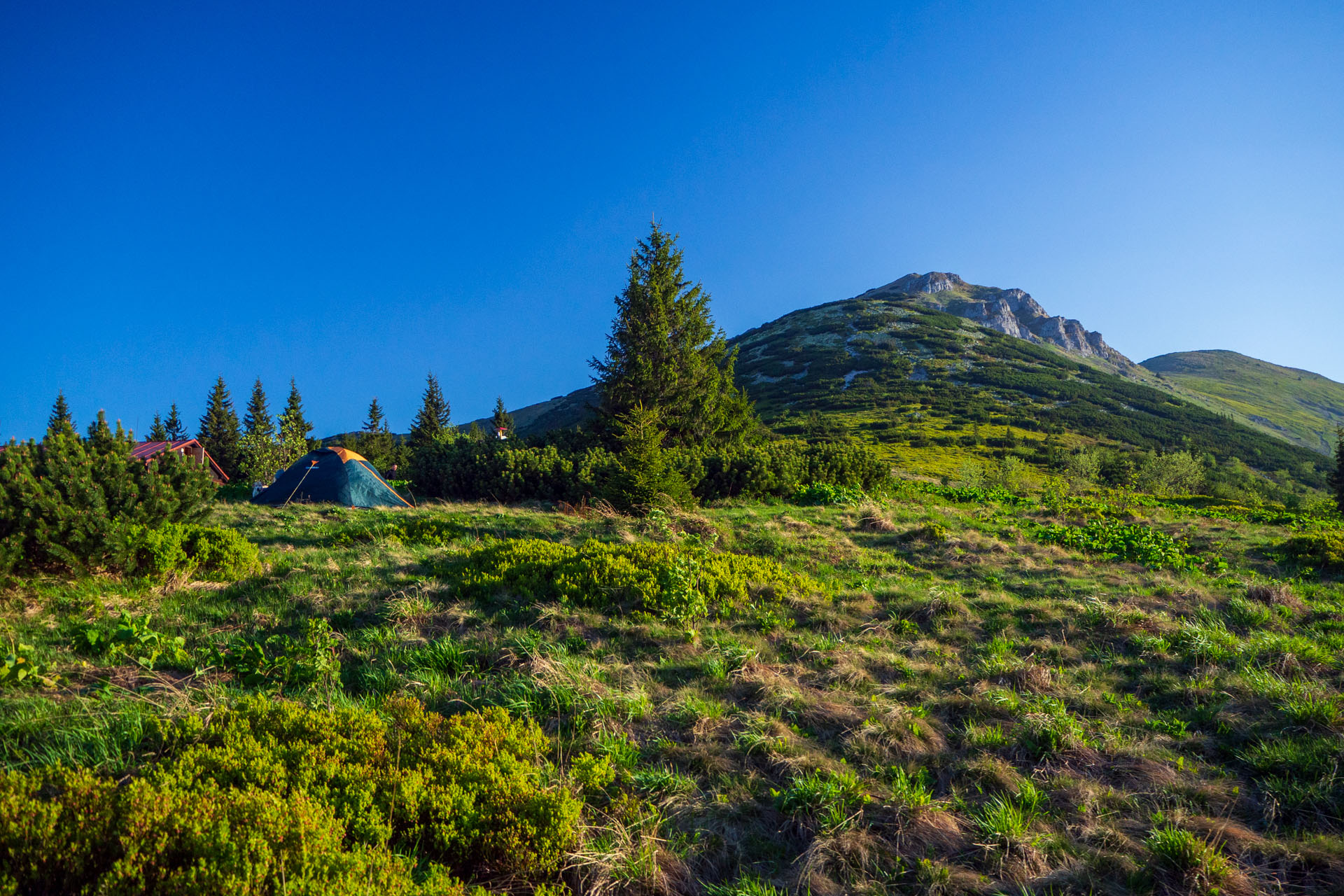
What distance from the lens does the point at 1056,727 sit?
182 inches

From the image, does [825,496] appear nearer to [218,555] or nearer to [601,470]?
[601,470]

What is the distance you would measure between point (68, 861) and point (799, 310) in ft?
650

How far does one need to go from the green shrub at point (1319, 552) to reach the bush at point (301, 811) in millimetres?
14775

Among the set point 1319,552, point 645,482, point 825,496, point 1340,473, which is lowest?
point 1340,473

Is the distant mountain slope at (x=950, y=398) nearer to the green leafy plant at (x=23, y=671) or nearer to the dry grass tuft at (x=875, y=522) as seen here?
the dry grass tuft at (x=875, y=522)

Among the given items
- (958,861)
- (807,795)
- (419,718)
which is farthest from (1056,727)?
(419,718)

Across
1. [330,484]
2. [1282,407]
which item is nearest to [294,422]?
[330,484]

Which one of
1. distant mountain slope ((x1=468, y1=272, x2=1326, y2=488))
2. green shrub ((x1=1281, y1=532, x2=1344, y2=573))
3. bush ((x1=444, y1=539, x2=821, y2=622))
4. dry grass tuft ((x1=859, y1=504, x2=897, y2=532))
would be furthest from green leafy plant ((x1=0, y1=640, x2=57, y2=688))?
distant mountain slope ((x1=468, y1=272, x2=1326, y2=488))

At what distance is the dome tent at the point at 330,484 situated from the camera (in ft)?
62.3

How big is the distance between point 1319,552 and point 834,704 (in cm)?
1269

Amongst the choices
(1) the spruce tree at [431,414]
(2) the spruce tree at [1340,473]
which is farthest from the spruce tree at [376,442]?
(2) the spruce tree at [1340,473]

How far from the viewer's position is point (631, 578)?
7895 mm

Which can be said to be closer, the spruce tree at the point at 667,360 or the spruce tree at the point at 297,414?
the spruce tree at the point at 667,360

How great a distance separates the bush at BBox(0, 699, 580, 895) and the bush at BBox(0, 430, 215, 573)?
5.54m
